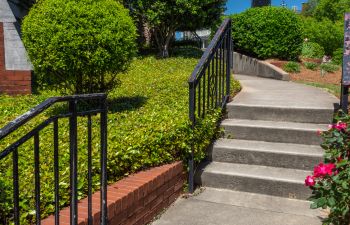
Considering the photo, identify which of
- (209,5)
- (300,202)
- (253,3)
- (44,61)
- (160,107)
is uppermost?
(253,3)

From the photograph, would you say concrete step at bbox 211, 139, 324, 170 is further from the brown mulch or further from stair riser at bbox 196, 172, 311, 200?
the brown mulch

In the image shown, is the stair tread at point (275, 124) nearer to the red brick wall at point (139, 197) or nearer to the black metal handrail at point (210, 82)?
the black metal handrail at point (210, 82)

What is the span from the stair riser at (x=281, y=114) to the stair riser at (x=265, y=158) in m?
0.74

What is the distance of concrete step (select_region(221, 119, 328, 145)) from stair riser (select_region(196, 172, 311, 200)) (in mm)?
723

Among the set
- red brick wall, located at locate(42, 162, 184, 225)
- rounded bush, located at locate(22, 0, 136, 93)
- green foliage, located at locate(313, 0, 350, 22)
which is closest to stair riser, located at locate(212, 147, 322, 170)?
red brick wall, located at locate(42, 162, 184, 225)

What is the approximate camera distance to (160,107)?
523cm

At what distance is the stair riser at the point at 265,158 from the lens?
164 inches

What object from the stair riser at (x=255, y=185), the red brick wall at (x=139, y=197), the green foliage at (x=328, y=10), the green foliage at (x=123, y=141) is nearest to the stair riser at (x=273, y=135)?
the green foliage at (x=123, y=141)

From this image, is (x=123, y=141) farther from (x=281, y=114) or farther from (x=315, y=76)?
(x=315, y=76)

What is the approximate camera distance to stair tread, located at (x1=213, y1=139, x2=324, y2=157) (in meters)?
4.23

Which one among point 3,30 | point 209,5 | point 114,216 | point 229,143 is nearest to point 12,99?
point 3,30

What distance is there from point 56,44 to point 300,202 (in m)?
3.31

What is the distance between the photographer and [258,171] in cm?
421

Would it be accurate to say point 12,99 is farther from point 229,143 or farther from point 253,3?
point 253,3
